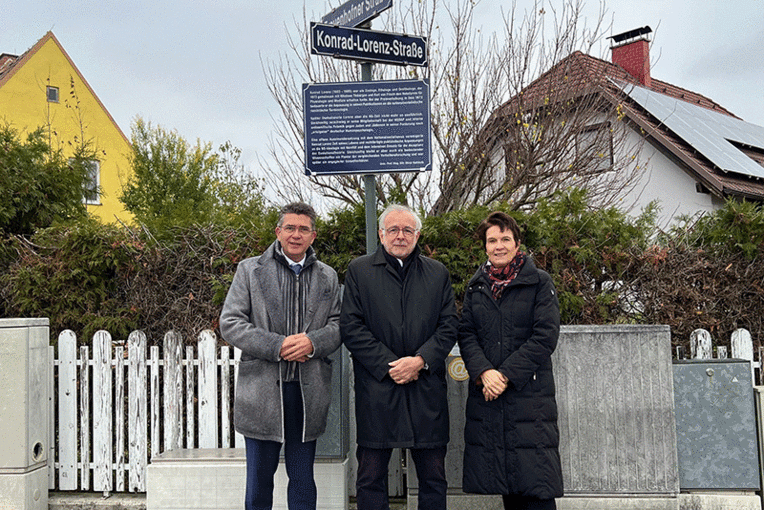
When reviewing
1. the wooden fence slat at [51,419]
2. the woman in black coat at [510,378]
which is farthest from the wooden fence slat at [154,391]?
the woman in black coat at [510,378]

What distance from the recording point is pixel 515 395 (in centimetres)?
328

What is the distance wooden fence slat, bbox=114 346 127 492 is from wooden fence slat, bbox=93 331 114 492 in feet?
0.14

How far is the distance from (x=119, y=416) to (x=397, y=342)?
2509 millimetres

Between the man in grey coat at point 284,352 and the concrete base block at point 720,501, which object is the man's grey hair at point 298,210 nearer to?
the man in grey coat at point 284,352

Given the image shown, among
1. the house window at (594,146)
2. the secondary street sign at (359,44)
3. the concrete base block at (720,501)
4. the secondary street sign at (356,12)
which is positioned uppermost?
the house window at (594,146)

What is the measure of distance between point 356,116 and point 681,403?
2.68 m

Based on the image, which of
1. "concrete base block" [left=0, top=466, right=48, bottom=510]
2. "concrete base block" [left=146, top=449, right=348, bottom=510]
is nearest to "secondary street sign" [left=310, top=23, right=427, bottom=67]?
"concrete base block" [left=146, top=449, right=348, bottom=510]

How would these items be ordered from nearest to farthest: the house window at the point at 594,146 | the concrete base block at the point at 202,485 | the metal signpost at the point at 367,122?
the metal signpost at the point at 367,122 → the concrete base block at the point at 202,485 → the house window at the point at 594,146

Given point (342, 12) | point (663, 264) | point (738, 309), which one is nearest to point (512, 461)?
point (663, 264)

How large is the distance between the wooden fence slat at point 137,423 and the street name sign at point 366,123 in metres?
2.03

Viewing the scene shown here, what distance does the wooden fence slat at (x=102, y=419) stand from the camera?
4664 millimetres

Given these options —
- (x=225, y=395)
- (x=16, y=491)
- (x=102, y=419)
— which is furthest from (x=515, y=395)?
(x=16, y=491)

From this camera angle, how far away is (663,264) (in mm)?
4621

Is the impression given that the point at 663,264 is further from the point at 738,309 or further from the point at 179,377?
the point at 179,377
